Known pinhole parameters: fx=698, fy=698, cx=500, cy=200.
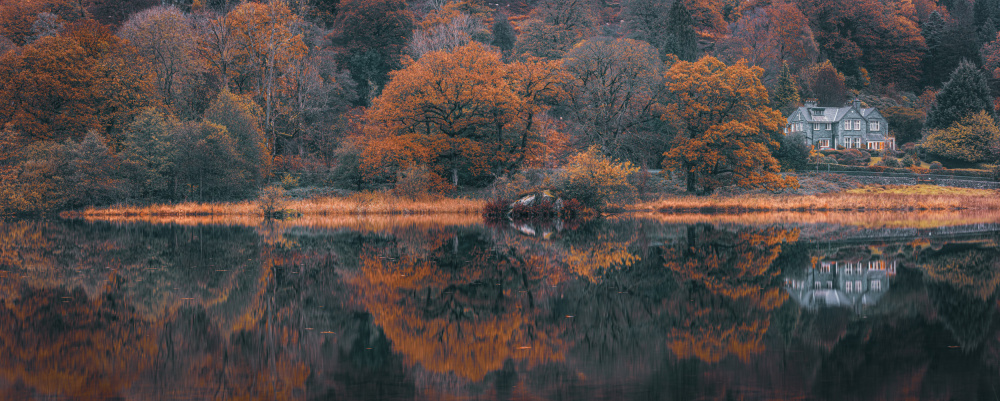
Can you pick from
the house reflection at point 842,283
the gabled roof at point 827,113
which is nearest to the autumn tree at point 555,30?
the gabled roof at point 827,113

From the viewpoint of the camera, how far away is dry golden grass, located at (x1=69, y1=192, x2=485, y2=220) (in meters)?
42.9

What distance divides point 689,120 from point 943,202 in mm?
16721

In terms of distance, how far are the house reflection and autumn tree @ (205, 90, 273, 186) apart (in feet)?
127

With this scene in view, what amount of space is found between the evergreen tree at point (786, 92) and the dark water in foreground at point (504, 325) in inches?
2397

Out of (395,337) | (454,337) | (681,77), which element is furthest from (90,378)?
(681,77)

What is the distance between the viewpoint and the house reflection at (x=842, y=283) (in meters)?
12.1

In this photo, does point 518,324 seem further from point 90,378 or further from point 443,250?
point 443,250

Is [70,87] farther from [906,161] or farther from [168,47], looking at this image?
[906,161]

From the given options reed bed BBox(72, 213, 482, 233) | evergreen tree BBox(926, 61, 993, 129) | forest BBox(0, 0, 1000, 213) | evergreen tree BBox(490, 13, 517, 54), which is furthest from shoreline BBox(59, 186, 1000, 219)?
evergreen tree BBox(490, 13, 517, 54)

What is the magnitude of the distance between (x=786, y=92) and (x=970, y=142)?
64.3 feet

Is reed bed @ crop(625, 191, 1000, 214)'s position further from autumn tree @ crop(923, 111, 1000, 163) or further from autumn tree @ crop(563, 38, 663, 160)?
autumn tree @ crop(923, 111, 1000, 163)

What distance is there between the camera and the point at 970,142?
6328cm

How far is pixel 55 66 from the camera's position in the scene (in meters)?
46.8

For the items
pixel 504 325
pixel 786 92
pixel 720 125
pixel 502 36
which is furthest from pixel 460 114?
pixel 786 92
